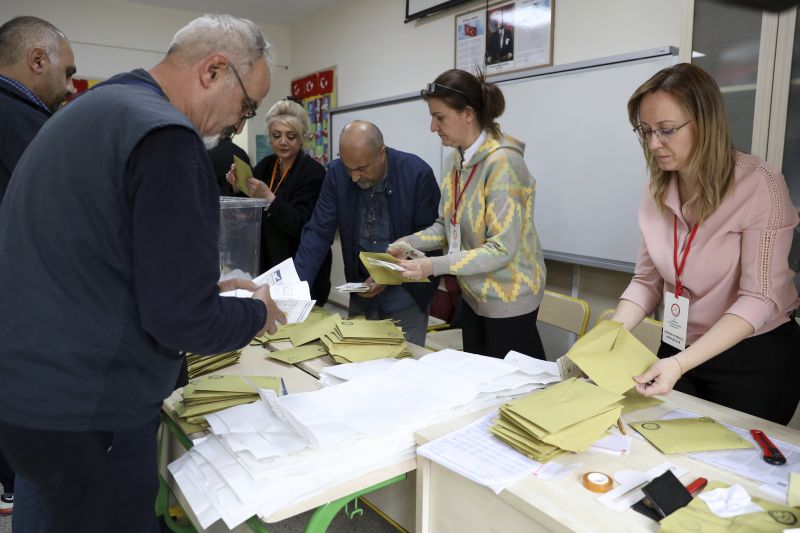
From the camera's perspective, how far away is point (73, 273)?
2.85ft

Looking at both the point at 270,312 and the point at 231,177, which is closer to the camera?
the point at 270,312

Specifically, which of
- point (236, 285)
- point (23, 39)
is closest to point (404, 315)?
point (236, 285)

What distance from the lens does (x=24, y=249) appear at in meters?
0.89

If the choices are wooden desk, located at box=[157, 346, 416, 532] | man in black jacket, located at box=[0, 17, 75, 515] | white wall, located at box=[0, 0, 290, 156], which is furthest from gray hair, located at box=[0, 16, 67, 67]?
white wall, located at box=[0, 0, 290, 156]

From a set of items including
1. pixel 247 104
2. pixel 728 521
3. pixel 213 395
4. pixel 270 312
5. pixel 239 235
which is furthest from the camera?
pixel 239 235

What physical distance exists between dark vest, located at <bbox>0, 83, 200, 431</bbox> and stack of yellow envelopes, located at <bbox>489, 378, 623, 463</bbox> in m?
0.67

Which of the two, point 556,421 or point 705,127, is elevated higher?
point 705,127

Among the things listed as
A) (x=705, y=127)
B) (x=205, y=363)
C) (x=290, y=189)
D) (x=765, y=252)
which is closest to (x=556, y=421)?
(x=765, y=252)

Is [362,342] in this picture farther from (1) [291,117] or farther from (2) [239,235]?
(1) [291,117]

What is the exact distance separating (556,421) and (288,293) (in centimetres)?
86

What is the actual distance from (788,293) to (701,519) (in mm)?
763

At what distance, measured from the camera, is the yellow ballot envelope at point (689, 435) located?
1.03 metres

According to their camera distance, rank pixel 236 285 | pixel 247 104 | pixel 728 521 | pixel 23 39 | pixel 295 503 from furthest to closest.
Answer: pixel 23 39 < pixel 236 285 < pixel 247 104 < pixel 295 503 < pixel 728 521

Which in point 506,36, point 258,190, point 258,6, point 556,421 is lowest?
point 556,421
